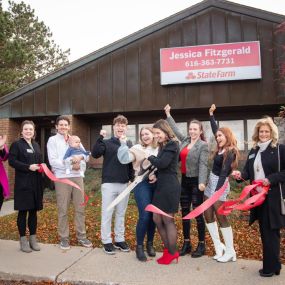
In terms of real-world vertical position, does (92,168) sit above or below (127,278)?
above

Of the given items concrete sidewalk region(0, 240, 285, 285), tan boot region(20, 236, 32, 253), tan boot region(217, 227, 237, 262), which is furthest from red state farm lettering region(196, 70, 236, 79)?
tan boot region(20, 236, 32, 253)

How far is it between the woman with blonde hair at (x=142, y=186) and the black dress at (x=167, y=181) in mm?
182

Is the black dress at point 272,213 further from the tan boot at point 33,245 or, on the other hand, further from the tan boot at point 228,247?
the tan boot at point 33,245

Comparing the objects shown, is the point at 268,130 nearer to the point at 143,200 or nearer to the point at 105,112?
the point at 143,200

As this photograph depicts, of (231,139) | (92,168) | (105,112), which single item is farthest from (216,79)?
(231,139)

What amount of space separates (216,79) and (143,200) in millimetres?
7061

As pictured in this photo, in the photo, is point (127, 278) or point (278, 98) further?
point (278, 98)

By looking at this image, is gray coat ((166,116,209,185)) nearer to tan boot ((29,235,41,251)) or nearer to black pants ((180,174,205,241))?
black pants ((180,174,205,241))

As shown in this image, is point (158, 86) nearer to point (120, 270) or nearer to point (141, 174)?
point (141, 174)

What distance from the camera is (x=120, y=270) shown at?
4.17 metres

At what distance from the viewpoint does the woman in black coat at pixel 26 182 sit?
4.82 meters

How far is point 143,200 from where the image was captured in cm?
444

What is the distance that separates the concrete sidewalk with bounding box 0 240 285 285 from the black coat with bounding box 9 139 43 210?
0.74 metres

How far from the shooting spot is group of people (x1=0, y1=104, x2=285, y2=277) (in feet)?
12.9
